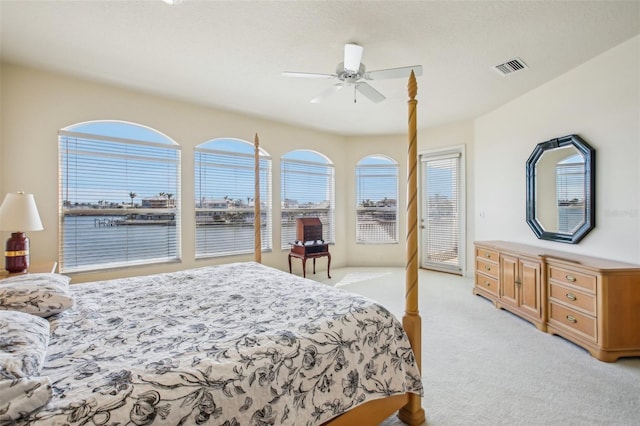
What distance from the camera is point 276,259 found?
199 inches

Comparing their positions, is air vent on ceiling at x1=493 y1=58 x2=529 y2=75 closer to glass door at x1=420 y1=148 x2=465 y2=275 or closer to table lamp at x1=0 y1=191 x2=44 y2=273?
glass door at x1=420 y1=148 x2=465 y2=275

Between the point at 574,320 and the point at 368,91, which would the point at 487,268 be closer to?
the point at 574,320

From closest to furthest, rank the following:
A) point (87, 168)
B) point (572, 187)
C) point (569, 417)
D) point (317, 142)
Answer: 1. point (569, 417)
2. point (572, 187)
3. point (87, 168)
4. point (317, 142)

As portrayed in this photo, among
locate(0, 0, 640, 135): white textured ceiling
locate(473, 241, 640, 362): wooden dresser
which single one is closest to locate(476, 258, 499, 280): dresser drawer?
locate(473, 241, 640, 362): wooden dresser

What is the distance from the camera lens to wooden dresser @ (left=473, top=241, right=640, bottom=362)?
7.74ft

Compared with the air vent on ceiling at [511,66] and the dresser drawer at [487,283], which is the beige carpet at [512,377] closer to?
the dresser drawer at [487,283]

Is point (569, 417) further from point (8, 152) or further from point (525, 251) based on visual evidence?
point (8, 152)

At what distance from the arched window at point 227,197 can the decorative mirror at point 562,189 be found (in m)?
3.73

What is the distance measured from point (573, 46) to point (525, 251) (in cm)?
201

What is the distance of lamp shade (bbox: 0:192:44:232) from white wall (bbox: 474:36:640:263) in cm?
512

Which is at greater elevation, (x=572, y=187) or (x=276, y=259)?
(x=572, y=187)

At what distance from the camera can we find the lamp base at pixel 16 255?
8.02 ft

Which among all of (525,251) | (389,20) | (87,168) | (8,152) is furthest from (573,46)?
(8,152)

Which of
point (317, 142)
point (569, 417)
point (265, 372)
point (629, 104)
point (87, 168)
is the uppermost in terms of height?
point (317, 142)
